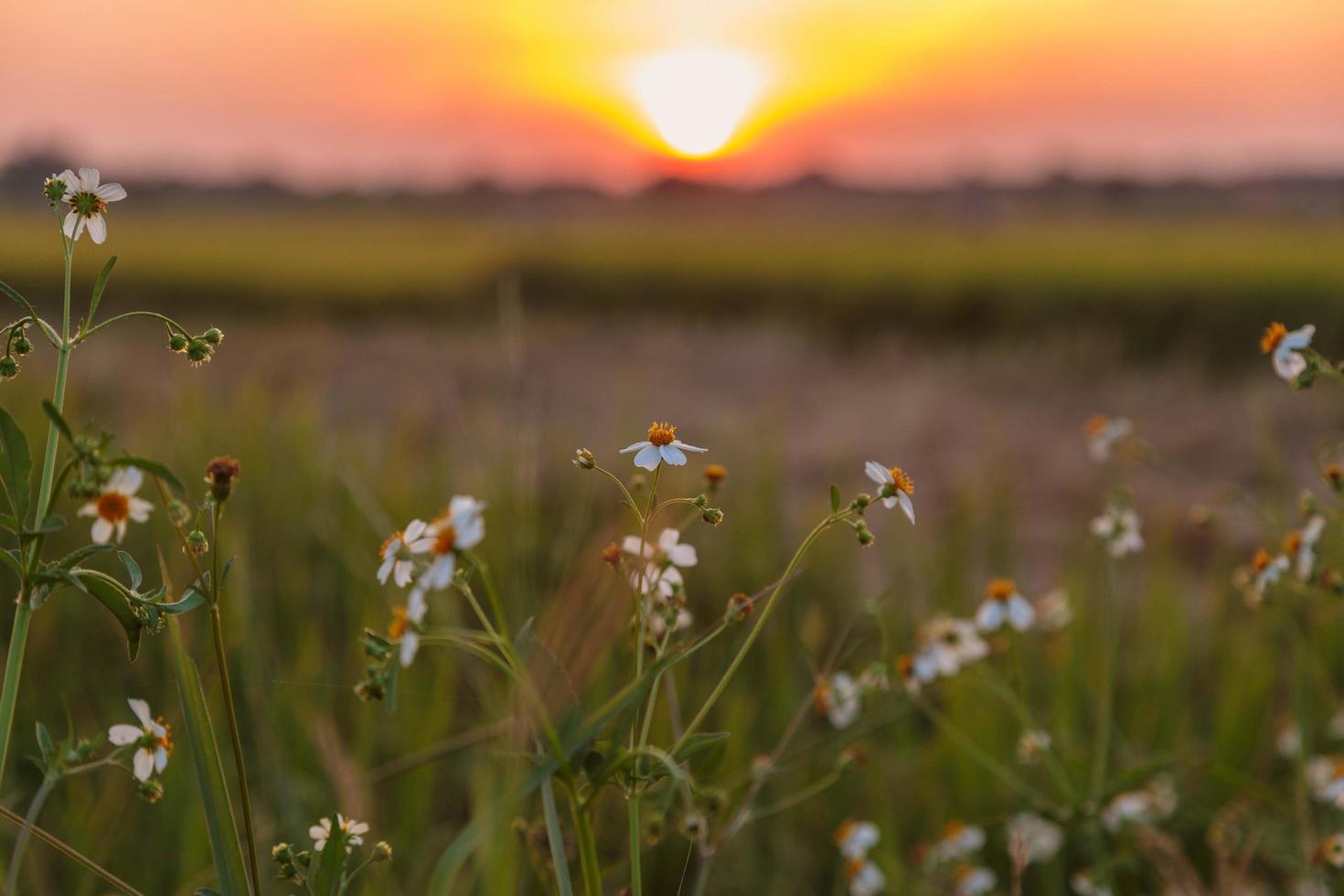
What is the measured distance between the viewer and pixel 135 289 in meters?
10.8

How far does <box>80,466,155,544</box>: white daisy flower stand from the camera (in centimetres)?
39

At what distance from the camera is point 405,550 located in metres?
0.42

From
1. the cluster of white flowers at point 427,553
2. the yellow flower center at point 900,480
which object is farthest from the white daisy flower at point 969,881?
the cluster of white flowers at point 427,553

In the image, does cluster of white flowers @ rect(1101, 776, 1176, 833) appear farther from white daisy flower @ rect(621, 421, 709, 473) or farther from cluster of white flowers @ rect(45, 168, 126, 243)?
cluster of white flowers @ rect(45, 168, 126, 243)

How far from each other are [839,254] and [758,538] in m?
8.93

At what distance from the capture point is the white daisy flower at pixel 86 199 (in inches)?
17.3

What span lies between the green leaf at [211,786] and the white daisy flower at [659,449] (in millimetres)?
186

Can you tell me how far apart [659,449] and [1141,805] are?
2.71 feet

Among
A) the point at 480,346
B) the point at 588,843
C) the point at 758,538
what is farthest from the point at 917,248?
the point at 588,843

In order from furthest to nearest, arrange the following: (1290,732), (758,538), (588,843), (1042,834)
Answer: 1. (758,538)
2. (1290,732)
3. (1042,834)
4. (588,843)

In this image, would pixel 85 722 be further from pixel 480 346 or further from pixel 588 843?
pixel 480 346

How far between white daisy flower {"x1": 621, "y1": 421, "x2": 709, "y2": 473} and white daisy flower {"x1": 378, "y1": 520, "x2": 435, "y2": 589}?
85mm

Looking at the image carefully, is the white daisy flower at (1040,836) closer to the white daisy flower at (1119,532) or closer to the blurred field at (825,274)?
the white daisy flower at (1119,532)

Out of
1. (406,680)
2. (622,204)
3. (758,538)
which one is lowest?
(406,680)
